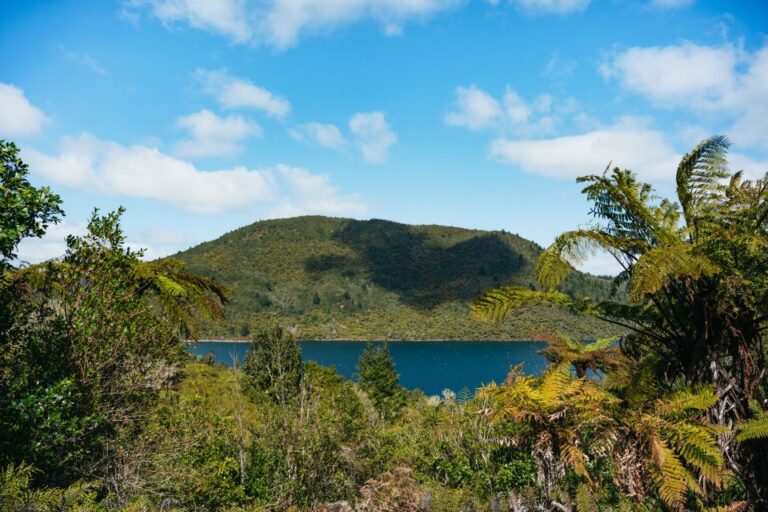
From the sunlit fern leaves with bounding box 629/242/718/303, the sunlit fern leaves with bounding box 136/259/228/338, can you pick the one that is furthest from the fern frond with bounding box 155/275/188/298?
the sunlit fern leaves with bounding box 629/242/718/303

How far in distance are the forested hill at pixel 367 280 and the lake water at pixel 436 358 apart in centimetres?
785

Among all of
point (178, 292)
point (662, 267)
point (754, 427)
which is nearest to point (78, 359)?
point (178, 292)

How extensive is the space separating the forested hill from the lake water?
7.85 m

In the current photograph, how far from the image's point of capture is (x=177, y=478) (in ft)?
21.1

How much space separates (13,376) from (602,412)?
579cm

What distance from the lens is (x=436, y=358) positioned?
104188 millimetres

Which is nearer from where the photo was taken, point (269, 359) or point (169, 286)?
point (169, 286)

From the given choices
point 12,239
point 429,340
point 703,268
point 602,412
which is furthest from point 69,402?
point 429,340

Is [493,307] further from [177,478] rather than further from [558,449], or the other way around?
[177,478]

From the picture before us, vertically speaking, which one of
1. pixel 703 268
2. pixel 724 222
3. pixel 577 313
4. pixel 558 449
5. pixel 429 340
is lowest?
pixel 429 340

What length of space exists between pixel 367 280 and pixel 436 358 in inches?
2834

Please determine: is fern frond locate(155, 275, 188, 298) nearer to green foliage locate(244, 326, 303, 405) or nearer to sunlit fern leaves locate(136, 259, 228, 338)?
sunlit fern leaves locate(136, 259, 228, 338)

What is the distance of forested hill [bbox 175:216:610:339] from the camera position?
450 feet

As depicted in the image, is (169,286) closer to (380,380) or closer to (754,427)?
(754,427)
